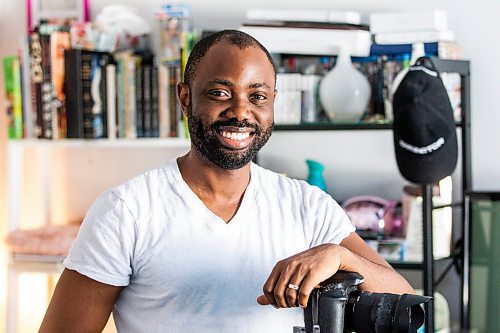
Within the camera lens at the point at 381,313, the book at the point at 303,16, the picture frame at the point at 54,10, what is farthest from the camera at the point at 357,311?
the picture frame at the point at 54,10

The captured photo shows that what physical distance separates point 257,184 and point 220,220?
11 cm

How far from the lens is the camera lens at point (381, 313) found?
1263mm

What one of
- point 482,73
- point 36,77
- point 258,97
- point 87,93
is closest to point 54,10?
point 36,77

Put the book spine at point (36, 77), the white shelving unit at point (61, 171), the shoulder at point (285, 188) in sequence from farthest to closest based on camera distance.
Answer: the white shelving unit at point (61, 171)
the book spine at point (36, 77)
the shoulder at point (285, 188)

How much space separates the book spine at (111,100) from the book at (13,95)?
29cm

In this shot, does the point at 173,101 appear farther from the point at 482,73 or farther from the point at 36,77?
the point at 482,73

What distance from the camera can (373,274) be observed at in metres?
1.49

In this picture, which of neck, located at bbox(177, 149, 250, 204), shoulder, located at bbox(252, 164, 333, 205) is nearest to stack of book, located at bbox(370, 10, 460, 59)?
shoulder, located at bbox(252, 164, 333, 205)

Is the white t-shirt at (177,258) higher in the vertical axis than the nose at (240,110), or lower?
lower

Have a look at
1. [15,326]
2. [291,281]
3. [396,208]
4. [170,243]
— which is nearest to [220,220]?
[170,243]

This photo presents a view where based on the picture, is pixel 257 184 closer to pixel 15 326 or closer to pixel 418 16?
pixel 418 16

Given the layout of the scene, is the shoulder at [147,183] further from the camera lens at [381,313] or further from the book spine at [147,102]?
the book spine at [147,102]

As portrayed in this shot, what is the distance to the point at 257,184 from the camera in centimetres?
156

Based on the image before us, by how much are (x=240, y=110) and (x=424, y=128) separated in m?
0.70
